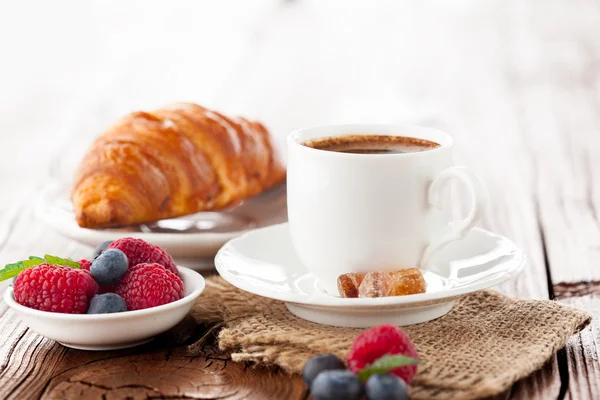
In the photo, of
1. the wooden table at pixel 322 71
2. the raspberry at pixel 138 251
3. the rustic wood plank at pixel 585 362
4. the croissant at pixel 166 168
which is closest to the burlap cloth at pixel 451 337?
the rustic wood plank at pixel 585 362

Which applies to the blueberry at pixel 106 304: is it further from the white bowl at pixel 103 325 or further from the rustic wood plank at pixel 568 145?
the rustic wood plank at pixel 568 145

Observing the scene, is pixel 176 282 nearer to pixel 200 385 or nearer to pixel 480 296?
pixel 200 385

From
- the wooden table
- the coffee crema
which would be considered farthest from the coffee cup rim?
the wooden table

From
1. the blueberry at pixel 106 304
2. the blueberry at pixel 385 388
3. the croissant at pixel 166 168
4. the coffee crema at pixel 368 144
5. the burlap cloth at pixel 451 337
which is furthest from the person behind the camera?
the croissant at pixel 166 168

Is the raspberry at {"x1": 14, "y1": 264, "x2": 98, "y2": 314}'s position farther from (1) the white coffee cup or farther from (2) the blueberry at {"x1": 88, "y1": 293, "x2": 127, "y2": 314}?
(1) the white coffee cup

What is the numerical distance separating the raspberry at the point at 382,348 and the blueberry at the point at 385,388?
4cm

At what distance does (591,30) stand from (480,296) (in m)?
3.04

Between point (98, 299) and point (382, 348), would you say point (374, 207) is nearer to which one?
point (382, 348)

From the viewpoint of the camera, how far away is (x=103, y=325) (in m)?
1.26

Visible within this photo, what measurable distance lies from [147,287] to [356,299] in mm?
299

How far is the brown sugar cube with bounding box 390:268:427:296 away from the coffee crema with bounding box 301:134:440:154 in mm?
248

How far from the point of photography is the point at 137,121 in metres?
1.95

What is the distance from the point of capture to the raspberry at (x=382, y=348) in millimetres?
1118

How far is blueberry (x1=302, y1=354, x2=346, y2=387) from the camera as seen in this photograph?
1.12 m
